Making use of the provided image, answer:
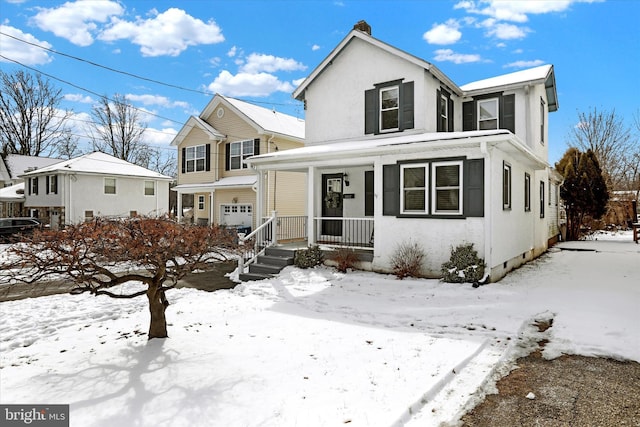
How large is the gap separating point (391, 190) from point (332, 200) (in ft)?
11.3

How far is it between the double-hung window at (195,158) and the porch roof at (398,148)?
10.0 meters

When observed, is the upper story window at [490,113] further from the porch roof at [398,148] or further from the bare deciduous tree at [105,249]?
the bare deciduous tree at [105,249]

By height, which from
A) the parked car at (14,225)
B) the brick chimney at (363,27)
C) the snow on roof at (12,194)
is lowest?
the parked car at (14,225)

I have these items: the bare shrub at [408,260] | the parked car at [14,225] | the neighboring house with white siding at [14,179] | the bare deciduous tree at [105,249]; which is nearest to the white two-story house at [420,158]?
the bare shrub at [408,260]

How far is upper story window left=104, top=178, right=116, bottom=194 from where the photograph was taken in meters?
25.5

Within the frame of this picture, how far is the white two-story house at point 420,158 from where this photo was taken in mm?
8758

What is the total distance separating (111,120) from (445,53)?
33269 mm

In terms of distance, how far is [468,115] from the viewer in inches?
520

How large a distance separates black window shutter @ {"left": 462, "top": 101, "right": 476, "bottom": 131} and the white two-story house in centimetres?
4

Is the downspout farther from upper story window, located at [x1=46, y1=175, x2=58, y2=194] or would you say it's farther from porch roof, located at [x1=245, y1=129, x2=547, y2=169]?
upper story window, located at [x1=46, y1=175, x2=58, y2=194]

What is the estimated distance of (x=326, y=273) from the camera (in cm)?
1002

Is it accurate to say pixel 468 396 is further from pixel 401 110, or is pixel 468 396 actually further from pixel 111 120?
pixel 111 120

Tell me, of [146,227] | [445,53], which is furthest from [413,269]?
[445,53]

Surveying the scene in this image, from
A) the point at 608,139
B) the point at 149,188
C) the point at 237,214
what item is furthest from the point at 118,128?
the point at 608,139
